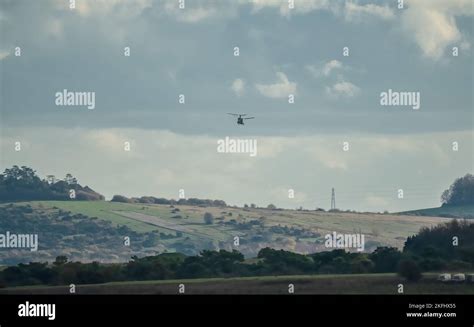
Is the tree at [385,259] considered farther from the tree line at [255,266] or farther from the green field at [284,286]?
the green field at [284,286]

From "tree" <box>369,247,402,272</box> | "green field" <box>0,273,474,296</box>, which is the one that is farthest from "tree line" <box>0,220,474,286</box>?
"green field" <box>0,273,474,296</box>

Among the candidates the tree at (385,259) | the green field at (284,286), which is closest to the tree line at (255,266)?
the tree at (385,259)

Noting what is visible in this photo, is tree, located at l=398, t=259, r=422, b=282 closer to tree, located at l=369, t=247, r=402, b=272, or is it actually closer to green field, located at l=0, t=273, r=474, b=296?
green field, located at l=0, t=273, r=474, b=296
